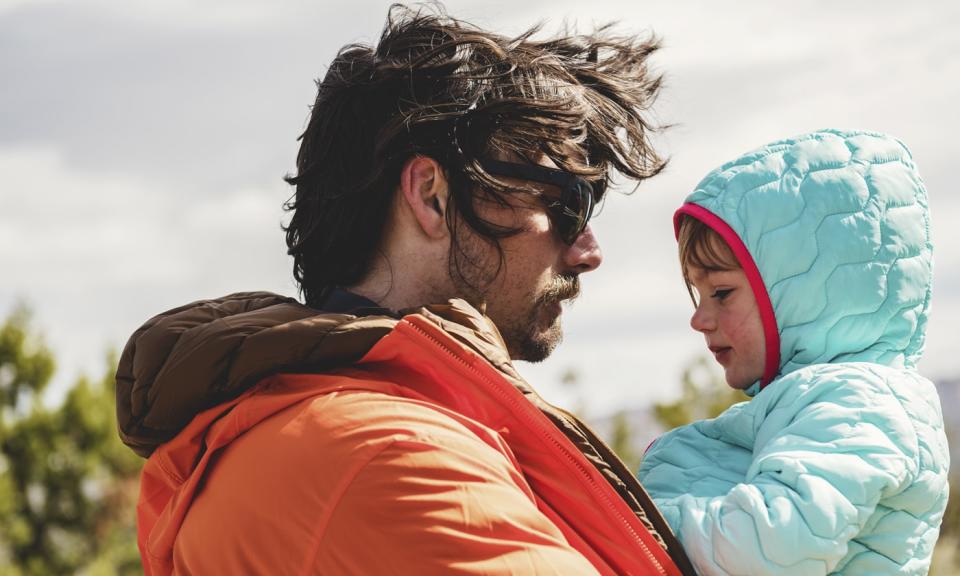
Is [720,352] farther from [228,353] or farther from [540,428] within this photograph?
[228,353]

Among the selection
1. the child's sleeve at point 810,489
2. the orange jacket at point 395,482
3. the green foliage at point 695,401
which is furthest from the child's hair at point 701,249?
the green foliage at point 695,401

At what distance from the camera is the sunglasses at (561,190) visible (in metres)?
3.04

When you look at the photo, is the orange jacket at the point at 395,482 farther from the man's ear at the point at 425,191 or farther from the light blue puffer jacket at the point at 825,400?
the man's ear at the point at 425,191

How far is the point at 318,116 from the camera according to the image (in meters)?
3.22

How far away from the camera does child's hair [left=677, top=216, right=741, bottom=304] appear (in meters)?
2.90

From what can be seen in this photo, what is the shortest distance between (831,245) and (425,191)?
1.06 metres

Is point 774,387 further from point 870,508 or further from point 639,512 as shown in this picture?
point 639,512

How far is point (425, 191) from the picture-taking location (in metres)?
3.03

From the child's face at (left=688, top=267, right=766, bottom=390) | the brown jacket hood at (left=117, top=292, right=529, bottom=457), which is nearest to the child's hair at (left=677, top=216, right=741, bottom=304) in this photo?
the child's face at (left=688, top=267, right=766, bottom=390)

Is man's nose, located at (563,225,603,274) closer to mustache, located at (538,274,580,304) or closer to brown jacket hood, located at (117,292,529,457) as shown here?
mustache, located at (538,274,580,304)

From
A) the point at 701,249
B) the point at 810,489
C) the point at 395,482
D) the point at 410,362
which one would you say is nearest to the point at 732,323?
the point at 701,249

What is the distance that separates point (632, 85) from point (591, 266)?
24.6 inches

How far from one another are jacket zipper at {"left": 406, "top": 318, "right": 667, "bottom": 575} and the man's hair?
677 millimetres

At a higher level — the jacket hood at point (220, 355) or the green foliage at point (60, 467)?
the jacket hood at point (220, 355)
